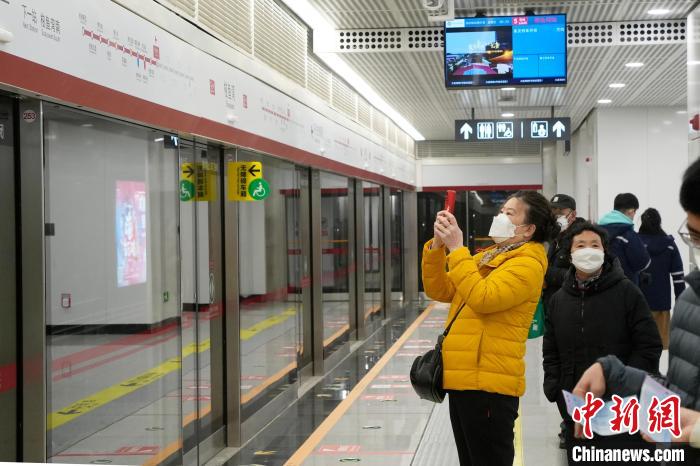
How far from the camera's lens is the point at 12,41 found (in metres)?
3.09

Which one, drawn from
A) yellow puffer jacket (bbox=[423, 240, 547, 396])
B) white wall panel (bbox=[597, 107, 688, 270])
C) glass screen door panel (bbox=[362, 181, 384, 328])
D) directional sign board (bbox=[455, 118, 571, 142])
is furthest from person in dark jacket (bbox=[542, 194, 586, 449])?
glass screen door panel (bbox=[362, 181, 384, 328])

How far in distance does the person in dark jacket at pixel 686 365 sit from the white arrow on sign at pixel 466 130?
8.00 metres

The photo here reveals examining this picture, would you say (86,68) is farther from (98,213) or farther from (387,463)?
(387,463)

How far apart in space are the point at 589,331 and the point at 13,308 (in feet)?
7.93

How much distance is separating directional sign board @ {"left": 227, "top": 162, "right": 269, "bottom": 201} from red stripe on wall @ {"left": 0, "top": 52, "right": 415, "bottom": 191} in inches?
6.4

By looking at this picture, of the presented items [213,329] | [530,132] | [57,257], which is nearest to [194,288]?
[213,329]

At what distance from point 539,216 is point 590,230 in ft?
2.26

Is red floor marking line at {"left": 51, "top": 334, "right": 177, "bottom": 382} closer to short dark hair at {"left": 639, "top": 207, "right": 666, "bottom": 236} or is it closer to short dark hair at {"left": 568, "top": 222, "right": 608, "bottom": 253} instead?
short dark hair at {"left": 568, "top": 222, "right": 608, "bottom": 253}

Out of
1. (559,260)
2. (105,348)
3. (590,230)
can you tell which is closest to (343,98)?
(559,260)

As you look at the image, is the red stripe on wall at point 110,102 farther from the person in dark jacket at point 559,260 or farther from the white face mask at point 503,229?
the person in dark jacket at point 559,260

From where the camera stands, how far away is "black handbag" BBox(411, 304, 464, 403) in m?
3.09

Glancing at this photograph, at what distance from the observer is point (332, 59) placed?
8500 millimetres

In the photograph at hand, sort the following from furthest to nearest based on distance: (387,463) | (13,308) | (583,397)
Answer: (387,463) → (13,308) → (583,397)

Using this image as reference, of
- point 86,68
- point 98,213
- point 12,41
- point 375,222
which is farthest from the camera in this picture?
point 375,222
